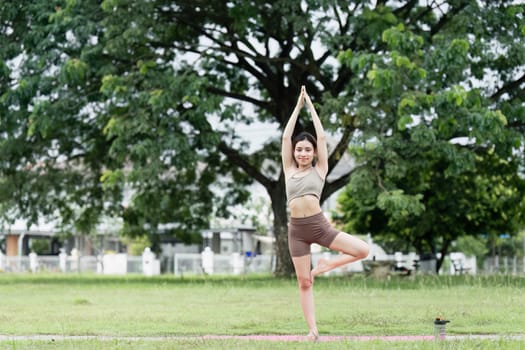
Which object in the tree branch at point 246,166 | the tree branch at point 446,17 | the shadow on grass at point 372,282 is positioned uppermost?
the tree branch at point 446,17

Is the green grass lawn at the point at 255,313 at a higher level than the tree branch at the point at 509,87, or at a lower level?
lower

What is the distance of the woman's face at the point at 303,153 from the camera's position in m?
9.48

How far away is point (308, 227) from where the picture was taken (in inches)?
368

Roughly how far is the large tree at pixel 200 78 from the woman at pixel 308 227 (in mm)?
11024

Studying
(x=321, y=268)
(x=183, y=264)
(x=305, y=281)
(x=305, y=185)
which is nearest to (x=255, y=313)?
(x=321, y=268)

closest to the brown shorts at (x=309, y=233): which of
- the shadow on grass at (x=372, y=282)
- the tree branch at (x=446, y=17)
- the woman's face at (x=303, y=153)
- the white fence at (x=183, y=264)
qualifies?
the woman's face at (x=303, y=153)

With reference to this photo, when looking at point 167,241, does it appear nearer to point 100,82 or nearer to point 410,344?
point 100,82

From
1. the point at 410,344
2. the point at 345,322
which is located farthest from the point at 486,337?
the point at 345,322

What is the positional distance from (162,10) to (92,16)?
225cm

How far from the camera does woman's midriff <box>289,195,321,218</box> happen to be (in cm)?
934

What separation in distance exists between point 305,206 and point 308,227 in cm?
21

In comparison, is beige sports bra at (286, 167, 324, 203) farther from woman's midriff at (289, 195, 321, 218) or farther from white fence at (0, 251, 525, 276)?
white fence at (0, 251, 525, 276)

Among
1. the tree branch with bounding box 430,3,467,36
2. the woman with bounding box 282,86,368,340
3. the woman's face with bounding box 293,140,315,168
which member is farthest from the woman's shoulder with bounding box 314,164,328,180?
the tree branch with bounding box 430,3,467,36

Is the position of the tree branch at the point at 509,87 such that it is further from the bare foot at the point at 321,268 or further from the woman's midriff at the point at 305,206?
the woman's midriff at the point at 305,206
